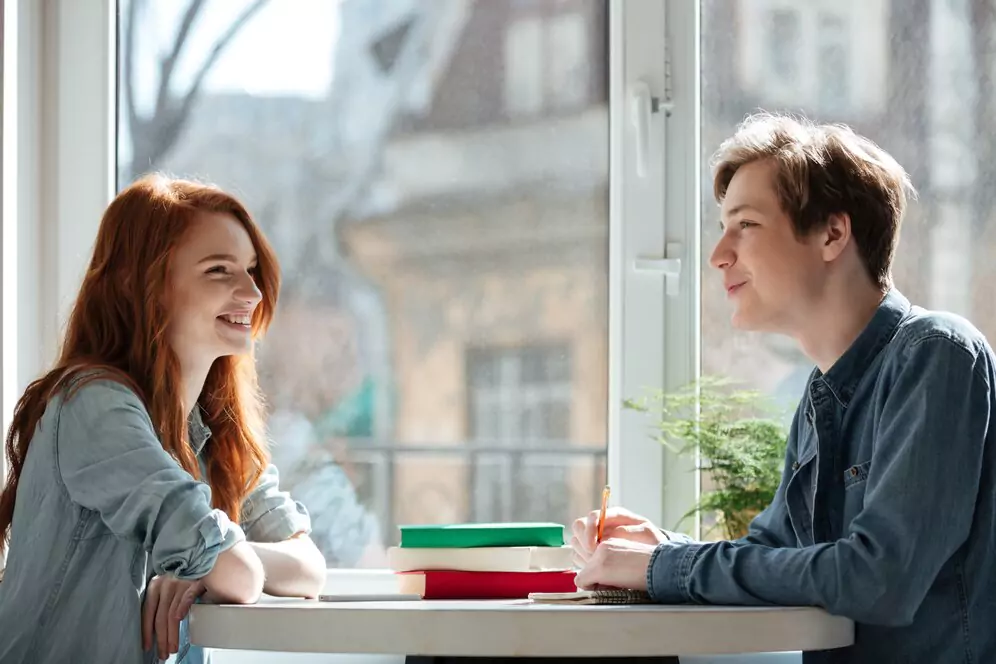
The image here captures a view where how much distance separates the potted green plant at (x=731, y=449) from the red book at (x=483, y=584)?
1.83 feet

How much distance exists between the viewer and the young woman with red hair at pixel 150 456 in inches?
56.5

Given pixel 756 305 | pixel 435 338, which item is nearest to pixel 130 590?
pixel 756 305

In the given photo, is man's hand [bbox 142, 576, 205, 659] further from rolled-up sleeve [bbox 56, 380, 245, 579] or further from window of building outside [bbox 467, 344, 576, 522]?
window of building outside [bbox 467, 344, 576, 522]

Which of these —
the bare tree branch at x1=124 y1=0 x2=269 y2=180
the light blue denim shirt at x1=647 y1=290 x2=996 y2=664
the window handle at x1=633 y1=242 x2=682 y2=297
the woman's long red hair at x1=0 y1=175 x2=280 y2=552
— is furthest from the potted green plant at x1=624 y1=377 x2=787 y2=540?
the bare tree branch at x1=124 y1=0 x2=269 y2=180

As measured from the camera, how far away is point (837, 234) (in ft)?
5.24

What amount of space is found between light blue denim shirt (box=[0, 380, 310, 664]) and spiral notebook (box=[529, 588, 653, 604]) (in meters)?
0.39

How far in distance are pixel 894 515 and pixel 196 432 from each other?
101cm

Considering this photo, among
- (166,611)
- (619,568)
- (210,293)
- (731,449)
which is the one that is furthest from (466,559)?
(731,449)

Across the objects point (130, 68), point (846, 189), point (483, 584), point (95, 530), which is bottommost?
point (483, 584)

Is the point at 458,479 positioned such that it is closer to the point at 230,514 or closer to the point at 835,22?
the point at 230,514

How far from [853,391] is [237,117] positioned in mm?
1435

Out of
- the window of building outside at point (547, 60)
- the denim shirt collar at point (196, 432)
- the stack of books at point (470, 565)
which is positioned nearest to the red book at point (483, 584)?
the stack of books at point (470, 565)

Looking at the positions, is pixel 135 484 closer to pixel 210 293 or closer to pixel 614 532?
pixel 210 293

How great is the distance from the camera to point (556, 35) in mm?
2428
